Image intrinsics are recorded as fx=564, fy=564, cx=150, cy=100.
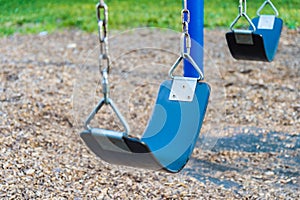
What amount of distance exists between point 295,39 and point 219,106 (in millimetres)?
1113

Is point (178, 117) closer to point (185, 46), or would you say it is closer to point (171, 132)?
point (171, 132)

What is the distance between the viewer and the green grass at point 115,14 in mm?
4121

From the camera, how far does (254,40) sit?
1925 mm

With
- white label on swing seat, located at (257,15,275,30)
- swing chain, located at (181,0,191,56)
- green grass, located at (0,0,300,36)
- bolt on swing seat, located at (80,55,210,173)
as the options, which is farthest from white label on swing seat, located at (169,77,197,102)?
green grass, located at (0,0,300,36)

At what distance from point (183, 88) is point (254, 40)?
15.5 inches

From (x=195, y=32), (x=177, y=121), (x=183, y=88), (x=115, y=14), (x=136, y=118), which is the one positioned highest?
(x=195, y=32)

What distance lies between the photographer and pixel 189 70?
1872 millimetres

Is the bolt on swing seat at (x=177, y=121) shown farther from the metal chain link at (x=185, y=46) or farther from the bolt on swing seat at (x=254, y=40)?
the bolt on swing seat at (x=254, y=40)

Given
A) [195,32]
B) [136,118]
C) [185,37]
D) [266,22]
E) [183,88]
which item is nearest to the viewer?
[185,37]

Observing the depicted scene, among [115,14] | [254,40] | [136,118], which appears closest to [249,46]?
[254,40]

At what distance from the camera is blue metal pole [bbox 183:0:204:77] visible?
188cm

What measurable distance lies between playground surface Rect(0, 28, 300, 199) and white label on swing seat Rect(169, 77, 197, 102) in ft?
1.22

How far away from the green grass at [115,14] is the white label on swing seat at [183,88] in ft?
7.63

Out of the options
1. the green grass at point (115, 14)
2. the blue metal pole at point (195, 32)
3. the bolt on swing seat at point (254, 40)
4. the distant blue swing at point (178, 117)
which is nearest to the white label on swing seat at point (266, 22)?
the bolt on swing seat at point (254, 40)
